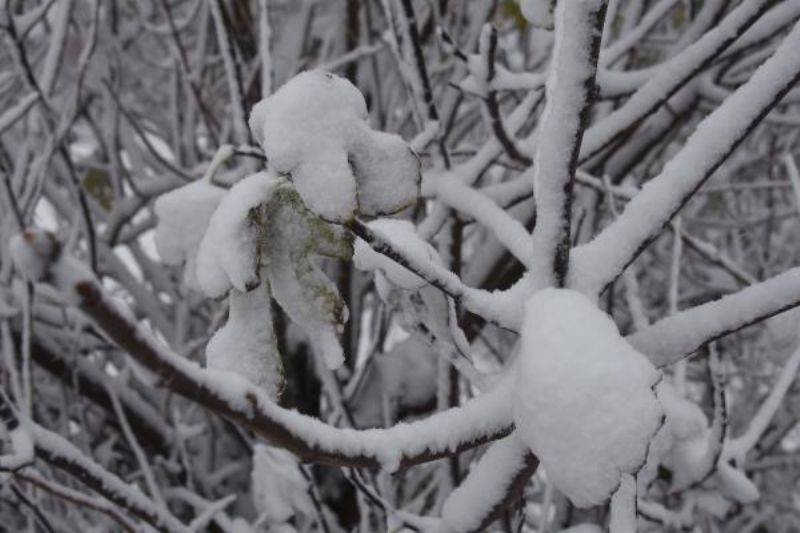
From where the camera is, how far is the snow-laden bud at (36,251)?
0.86 ft

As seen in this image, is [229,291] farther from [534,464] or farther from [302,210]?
[534,464]

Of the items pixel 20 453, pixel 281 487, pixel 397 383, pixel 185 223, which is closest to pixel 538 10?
pixel 185 223

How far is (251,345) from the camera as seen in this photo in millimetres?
501

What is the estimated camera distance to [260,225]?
1.68 ft

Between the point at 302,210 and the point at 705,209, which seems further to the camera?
the point at 705,209

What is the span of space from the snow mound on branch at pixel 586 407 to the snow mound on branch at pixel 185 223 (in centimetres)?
34

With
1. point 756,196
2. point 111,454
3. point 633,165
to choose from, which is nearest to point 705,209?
point 756,196

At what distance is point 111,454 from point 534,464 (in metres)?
2.07

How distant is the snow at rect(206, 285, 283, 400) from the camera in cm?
49

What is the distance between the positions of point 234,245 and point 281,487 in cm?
92

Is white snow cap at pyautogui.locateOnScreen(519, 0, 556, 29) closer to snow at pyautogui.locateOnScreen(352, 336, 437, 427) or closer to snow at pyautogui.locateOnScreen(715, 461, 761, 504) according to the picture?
snow at pyautogui.locateOnScreen(715, 461, 761, 504)

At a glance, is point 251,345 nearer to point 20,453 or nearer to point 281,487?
point 20,453

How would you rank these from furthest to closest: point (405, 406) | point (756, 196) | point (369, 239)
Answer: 1. point (756, 196)
2. point (405, 406)
3. point (369, 239)

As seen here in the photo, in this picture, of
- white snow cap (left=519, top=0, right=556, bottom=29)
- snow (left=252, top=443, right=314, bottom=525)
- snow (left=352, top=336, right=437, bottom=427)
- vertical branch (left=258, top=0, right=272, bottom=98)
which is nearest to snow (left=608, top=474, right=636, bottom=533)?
white snow cap (left=519, top=0, right=556, bottom=29)
